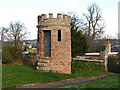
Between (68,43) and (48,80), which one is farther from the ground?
(68,43)

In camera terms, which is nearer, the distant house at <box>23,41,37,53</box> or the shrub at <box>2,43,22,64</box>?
the shrub at <box>2,43,22,64</box>

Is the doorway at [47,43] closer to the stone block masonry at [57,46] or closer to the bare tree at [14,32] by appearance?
the stone block masonry at [57,46]

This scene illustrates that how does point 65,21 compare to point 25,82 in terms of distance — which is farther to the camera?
point 65,21

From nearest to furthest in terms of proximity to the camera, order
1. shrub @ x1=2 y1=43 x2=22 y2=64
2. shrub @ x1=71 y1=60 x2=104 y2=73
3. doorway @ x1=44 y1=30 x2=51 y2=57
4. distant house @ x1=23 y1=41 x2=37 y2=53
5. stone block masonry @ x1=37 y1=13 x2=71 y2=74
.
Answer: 1. stone block masonry @ x1=37 y1=13 x2=71 y2=74
2. doorway @ x1=44 y1=30 x2=51 y2=57
3. shrub @ x1=71 y1=60 x2=104 y2=73
4. shrub @ x1=2 y1=43 x2=22 y2=64
5. distant house @ x1=23 y1=41 x2=37 y2=53

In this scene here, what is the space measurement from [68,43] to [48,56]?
2200 mm

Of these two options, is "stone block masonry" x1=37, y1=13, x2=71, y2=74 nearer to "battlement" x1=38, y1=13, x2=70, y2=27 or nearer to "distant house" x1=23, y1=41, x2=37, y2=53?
"battlement" x1=38, y1=13, x2=70, y2=27

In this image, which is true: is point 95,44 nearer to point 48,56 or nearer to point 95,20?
point 95,20

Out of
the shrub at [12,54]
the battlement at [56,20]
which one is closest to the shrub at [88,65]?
the battlement at [56,20]

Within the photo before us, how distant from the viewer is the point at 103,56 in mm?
19016

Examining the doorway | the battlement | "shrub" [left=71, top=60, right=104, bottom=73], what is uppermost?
the battlement

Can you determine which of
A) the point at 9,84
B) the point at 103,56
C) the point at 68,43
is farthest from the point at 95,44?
the point at 9,84

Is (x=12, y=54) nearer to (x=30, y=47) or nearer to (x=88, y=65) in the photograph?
(x=88, y=65)

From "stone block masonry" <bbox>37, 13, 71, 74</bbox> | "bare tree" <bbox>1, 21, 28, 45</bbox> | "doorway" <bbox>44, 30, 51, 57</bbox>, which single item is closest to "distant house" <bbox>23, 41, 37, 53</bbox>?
"bare tree" <bbox>1, 21, 28, 45</bbox>

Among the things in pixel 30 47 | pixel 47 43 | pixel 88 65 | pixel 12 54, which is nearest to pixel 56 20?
pixel 47 43
